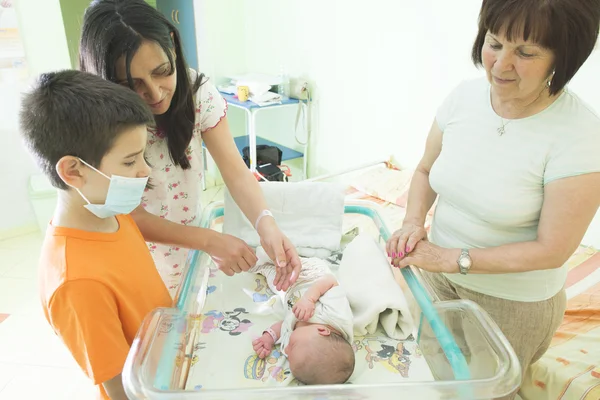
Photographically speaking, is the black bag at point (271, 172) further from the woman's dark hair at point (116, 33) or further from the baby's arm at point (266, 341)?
the woman's dark hair at point (116, 33)

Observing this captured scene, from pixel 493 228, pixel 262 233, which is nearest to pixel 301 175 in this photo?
pixel 262 233

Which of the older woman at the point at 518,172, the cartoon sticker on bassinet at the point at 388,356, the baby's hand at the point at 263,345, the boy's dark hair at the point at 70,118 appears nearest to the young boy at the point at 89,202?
the boy's dark hair at the point at 70,118

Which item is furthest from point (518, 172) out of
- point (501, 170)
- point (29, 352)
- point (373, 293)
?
point (29, 352)

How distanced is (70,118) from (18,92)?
2618mm

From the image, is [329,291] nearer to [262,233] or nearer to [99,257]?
[262,233]

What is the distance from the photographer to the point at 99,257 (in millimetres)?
922

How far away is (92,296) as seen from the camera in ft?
2.82

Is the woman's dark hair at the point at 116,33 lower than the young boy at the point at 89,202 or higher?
higher

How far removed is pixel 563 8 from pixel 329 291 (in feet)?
3.10

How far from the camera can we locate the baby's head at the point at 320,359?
1.10 metres

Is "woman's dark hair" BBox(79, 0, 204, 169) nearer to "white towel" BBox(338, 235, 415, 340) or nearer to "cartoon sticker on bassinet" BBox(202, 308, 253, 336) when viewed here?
"cartoon sticker on bassinet" BBox(202, 308, 253, 336)

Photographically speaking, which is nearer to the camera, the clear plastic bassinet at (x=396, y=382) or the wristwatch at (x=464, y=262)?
the clear plastic bassinet at (x=396, y=382)

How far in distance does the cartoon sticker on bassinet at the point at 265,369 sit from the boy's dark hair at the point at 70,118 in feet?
2.16

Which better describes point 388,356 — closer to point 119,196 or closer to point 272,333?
point 272,333
